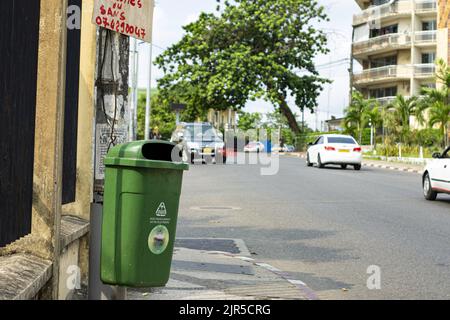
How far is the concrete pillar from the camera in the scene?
15.4 ft

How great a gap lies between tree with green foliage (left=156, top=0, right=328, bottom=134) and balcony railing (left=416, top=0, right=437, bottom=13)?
1001 cm

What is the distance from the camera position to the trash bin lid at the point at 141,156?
4594 mm

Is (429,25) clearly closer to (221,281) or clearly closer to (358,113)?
(358,113)

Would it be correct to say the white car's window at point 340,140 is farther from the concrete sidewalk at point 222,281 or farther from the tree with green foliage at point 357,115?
the tree with green foliage at point 357,115

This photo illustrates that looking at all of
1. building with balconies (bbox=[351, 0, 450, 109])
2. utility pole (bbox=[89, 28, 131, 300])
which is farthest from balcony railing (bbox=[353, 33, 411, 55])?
utility pole (bbox=[89, 28, 131, 300])

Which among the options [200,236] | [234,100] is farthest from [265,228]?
[234,100]

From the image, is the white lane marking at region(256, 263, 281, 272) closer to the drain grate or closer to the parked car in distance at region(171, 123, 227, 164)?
the drain grate

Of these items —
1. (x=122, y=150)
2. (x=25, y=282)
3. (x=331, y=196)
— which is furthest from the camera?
(x=331, y=196)

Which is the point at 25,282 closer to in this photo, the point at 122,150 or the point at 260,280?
the point at 122,150

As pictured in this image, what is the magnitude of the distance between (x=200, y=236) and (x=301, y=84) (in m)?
47.2

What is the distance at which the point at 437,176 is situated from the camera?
1617cm

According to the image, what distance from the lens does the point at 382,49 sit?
64.2m

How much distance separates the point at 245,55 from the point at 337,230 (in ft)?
139

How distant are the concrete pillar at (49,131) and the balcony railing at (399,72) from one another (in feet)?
187
